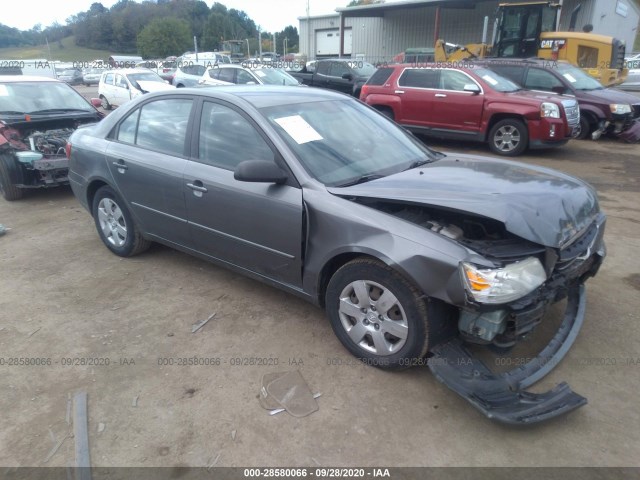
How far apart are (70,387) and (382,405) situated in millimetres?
1889

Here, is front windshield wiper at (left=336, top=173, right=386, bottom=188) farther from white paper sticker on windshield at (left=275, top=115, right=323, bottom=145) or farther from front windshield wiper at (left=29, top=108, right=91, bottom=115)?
front windshield wiper at (left=29, top=108, right=91, bottom=115)

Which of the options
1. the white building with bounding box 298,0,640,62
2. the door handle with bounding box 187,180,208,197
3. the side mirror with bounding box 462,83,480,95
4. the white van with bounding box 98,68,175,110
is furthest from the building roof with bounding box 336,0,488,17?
the door handle with bounding box 187,180,208,197

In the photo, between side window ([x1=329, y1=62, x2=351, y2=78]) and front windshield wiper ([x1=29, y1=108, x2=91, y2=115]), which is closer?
front windshield wiper ([x1=29, y1=108, x2=91, y2=115])

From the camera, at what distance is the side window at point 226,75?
13.9 m

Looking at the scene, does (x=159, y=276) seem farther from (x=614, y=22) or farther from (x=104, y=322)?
(x=614, y=22)

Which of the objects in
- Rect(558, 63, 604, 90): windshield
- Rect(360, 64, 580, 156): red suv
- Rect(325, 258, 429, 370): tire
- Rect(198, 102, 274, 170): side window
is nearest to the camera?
Rect(325, 258, 429, 370): tire

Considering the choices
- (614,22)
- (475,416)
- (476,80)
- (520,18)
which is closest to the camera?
(475,416)

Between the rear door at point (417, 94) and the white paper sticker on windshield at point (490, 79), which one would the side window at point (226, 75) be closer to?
the rear door at point (417, 94)

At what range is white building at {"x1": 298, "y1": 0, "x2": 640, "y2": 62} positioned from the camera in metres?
27.8

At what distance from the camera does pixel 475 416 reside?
8.29 feet

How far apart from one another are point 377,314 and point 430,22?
33.8m

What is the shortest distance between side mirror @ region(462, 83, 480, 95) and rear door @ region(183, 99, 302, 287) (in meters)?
6.87

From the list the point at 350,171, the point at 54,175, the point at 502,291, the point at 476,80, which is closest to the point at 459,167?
the point at 350,171

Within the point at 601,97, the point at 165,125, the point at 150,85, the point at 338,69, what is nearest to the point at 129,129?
the point at 165,125
